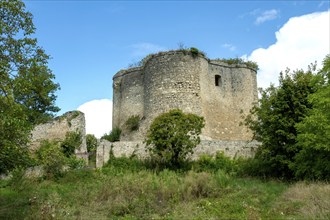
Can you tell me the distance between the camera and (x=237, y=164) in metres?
25.5

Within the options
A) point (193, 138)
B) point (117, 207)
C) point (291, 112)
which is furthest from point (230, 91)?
point (117, 207)

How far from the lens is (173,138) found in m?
24.3

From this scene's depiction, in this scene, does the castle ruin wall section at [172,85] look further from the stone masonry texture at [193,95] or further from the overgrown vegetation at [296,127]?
the overgrown vegetation at [296,127]

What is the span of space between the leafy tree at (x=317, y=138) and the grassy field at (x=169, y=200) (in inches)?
93.5

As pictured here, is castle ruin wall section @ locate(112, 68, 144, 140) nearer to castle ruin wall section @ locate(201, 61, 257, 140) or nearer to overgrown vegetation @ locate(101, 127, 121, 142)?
overgrown vegetation @ locate(101, 127, 121, 142)

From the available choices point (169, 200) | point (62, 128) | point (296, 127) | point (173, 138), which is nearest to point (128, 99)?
point (62, 128)

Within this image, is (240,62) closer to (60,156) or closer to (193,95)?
(193,95)

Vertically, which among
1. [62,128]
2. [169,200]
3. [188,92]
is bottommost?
[169,200]

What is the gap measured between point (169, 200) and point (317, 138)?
23.9 feet

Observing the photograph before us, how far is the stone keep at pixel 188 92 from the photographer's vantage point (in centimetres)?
3147

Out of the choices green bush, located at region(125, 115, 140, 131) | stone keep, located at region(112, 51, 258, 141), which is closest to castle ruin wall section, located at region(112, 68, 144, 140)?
stone keep, located at region(112, 51, 258, 141)

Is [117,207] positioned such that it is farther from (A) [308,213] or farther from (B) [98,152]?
(B) [98,152]

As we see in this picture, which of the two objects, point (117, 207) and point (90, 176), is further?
point (90, 176)

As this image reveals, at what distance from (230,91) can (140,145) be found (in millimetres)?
11463
